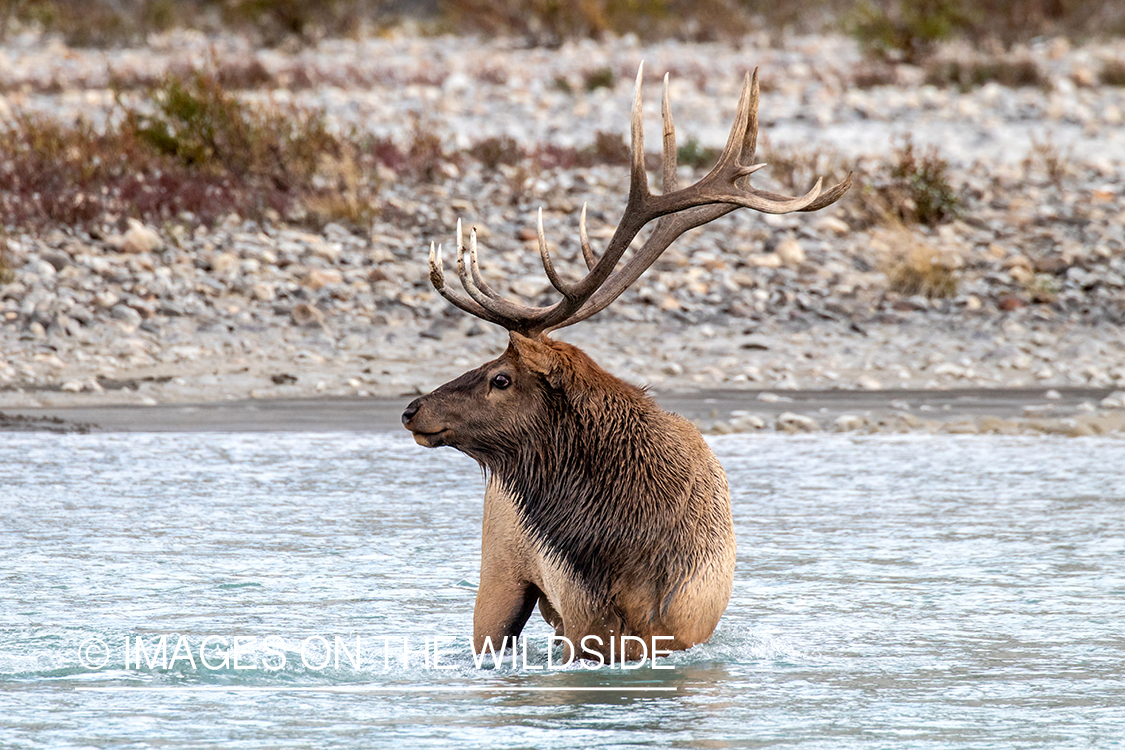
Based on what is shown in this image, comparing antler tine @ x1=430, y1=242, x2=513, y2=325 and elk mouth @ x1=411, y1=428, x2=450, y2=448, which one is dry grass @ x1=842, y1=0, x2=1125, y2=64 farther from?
elk mouth @ x1=411, y1=428, x2=450, y2=448

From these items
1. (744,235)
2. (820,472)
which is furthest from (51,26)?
(820,472)

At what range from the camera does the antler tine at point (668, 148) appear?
5.31 metres

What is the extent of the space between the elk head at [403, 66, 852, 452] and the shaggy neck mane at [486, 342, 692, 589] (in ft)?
0.13

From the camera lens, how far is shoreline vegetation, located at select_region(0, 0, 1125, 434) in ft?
39.9

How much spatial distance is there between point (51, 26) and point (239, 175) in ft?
56.1

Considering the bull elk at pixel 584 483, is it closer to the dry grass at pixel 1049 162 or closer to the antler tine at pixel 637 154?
the antler tine at pixel 637 154

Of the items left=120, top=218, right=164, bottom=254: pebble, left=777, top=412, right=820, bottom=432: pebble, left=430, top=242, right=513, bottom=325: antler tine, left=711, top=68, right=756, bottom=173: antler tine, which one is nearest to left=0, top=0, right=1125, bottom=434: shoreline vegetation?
left=120, top=218, right=164, bottom=254: pebble

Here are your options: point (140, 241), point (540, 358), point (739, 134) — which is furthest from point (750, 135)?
point (140, 241)

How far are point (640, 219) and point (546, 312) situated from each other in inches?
20.2

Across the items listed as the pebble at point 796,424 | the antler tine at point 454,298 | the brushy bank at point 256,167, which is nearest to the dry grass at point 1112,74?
the brushy bank at point 256,167

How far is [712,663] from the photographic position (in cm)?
517

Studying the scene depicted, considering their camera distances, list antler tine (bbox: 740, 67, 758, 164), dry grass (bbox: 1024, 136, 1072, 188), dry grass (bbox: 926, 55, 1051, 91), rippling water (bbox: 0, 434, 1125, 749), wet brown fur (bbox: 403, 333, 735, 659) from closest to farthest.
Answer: rippling water (bbox: 0, 434, 1125, 749)
wet brown fur (bbox: 403, 333, 735, 659)
antler tine (bbox: 740, 67, 758, 164)
dry grass (bbox: 1024, 136, 1072, 188)
dry grass (bbox: 926, 55, 1051, 91)

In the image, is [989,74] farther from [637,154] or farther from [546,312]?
[546,312]

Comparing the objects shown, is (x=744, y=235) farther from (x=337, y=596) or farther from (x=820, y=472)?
(x=337, y=596)
